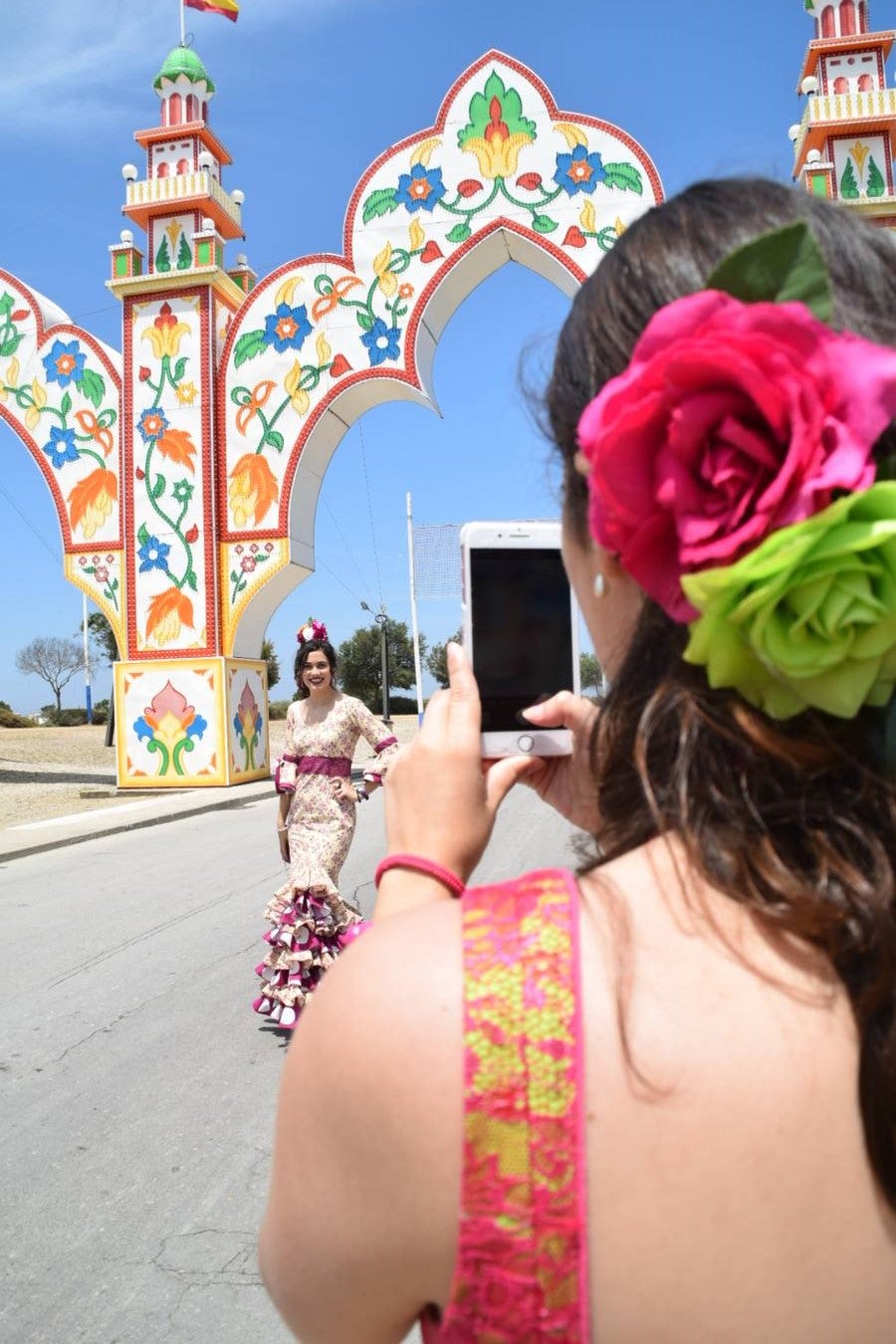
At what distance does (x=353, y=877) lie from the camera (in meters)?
8.14

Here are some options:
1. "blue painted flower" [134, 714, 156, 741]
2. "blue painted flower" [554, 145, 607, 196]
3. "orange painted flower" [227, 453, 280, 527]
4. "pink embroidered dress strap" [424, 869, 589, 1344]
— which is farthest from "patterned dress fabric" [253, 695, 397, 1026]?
A: "blue painted flower" [134, 714, 156, 741]

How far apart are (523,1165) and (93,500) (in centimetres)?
1558

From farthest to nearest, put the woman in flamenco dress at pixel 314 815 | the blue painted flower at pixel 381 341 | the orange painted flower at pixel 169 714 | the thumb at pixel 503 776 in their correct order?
the orange painted flower at pixel 169 714 → the blue painted flower at pixel 381 341 → the woman in flamenco dress at pixel 314 815 → the thumb at pixel 503 776

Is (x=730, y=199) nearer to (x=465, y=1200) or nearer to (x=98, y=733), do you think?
(x=465, y=1200)

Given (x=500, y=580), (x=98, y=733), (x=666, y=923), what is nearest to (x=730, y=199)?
(x=666, y=923)

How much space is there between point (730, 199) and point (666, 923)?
0.54m

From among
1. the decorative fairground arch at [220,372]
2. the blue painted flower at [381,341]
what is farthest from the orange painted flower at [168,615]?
the blue painted flower at [381,341]

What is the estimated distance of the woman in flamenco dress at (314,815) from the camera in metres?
5.13

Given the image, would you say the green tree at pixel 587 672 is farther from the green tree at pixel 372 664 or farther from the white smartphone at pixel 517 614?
the green tree at pixel 372 664

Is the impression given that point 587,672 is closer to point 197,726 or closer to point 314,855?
point 314,855

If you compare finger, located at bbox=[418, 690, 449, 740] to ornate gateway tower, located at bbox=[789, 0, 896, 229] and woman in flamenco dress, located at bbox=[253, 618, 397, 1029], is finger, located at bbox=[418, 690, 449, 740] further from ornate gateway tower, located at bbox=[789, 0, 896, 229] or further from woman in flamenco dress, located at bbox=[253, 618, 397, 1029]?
ornate gateway tower, located at bbox=[789, 0, 896, 229]

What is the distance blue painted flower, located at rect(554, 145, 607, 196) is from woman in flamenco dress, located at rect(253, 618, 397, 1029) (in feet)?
31.5

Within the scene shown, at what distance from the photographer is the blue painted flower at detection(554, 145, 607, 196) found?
13633mm

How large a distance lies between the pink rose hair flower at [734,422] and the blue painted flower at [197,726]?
14.7 m
